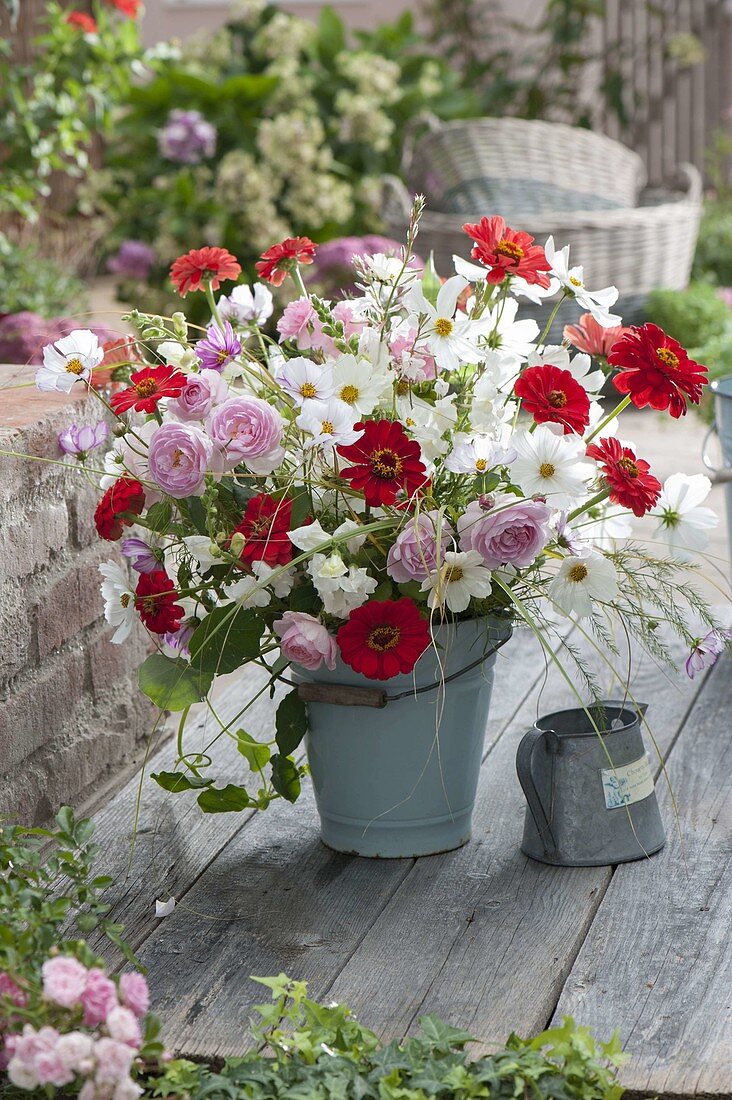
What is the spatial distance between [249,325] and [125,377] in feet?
0.51

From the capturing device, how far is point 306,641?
113 cm

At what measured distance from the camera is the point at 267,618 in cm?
120

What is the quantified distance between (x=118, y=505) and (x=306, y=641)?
222 mm

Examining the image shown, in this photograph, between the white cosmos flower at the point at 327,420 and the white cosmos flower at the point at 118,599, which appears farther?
the white cosmos flower at the point at 118,599

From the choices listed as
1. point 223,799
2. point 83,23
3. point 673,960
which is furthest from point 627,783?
point 83,23

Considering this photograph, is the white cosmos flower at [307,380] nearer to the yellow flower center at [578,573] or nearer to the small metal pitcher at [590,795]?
the yellow flower center at [578,573]

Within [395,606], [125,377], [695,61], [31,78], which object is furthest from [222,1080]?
[695,61]

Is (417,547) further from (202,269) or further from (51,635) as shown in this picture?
(51,635)

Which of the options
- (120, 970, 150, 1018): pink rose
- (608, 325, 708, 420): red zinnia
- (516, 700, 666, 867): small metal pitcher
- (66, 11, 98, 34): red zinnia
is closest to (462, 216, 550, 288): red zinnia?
(608, 325, 708, 420): red zinnia

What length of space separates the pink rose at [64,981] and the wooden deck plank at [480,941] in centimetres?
29

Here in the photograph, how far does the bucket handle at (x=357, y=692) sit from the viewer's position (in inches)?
47.2

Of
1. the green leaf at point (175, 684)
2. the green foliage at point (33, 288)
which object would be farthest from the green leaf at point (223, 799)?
the green foliage at point (33, 288)

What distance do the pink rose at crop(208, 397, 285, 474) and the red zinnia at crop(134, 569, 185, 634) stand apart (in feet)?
0.45

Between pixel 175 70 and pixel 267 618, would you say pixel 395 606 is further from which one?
pixel 175 70
